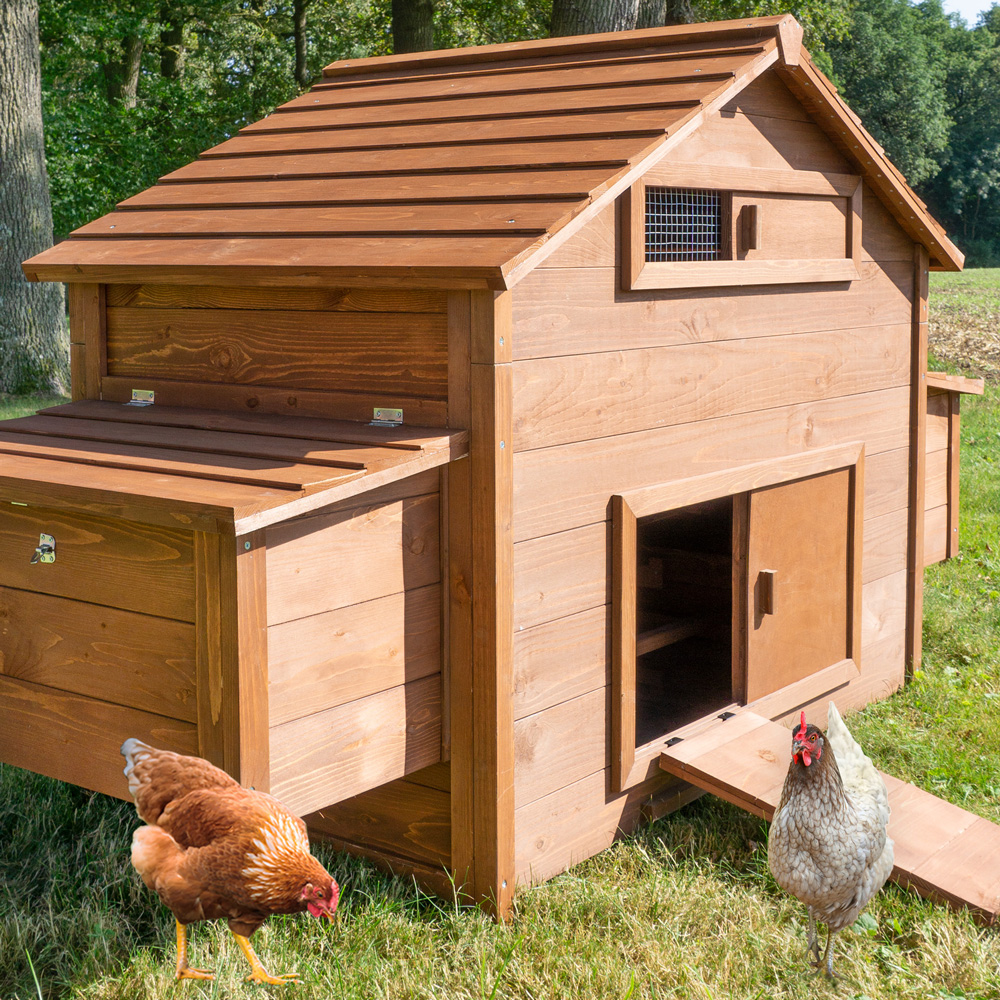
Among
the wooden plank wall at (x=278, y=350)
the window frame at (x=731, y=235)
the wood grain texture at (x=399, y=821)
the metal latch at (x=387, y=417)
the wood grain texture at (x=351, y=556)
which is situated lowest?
the wood grain texture at (x=399, y=821)

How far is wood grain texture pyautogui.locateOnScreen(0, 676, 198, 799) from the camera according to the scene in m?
3.02

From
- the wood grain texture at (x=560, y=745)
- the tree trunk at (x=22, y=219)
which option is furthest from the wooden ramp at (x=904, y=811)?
the tree trunk at (x=22, y=219)

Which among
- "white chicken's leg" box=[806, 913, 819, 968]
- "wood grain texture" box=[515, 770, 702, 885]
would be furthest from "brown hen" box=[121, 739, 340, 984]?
"white chicken's leg" box=[806, 913, 819, 968]

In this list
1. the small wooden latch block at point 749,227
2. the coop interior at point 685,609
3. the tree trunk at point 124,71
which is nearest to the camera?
the small wooden latch block at point 749,227

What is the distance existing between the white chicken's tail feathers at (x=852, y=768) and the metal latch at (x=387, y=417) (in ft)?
4.98

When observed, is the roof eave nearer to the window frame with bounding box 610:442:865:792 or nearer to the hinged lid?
the window frame with bounding box 610:442:865:792

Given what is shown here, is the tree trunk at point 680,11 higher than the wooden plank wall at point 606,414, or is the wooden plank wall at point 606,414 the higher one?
the tree trunk at point 680,11

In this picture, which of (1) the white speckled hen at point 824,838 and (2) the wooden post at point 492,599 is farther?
(2) the wooden post at point 492,599

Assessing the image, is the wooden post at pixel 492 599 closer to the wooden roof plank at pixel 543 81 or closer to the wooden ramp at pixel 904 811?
the wooden ramp at pixel 904 811

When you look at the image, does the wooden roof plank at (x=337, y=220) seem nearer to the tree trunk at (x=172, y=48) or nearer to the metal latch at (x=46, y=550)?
the metal latch at (x=46, y=550)

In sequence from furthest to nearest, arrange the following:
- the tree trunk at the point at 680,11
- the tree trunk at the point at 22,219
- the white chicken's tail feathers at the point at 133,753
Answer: the tree trunk at the point at 680,11
the tree trunk at the point at 22,219
the white chicken's tail feathers at the point at 133,753

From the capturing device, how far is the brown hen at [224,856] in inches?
96.2

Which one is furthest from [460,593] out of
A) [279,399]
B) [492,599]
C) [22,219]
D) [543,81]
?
[22,219]

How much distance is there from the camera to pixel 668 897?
146 inches
